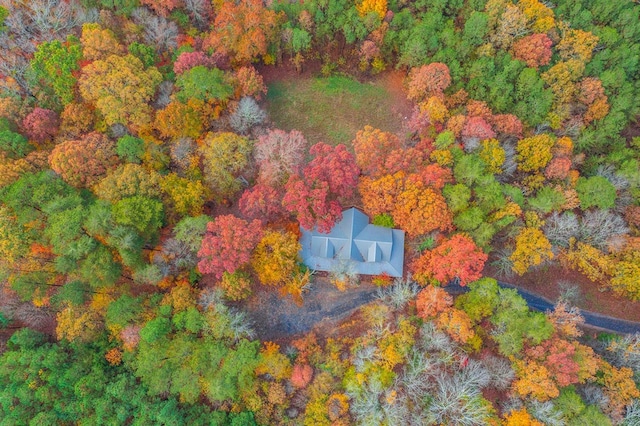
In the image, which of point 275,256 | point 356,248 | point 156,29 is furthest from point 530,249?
point 156,29

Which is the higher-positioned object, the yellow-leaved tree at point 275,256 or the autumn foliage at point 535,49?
the autumn foliage at point 535,49

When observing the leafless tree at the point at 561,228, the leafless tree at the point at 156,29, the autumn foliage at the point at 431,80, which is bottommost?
the leafless tree at the point at 561,228

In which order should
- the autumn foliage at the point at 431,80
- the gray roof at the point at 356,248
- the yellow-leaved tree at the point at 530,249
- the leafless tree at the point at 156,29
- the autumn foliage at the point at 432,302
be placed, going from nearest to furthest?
the autumn foliage at the point at 432,302 < the yellow-leaved tree at the point at 530,249 < the gray roof at the point at 356,248 < the autumn foliage at the point at 431,80 < the leafless tree at the point at 156,29

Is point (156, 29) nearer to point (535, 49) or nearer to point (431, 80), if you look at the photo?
point (431, 80)

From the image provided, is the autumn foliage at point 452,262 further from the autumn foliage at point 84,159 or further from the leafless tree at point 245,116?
the autumn foliage at point 84,159

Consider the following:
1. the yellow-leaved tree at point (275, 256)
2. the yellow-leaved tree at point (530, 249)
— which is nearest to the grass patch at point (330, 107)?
the yellow-leaved tree at point (275, 256)

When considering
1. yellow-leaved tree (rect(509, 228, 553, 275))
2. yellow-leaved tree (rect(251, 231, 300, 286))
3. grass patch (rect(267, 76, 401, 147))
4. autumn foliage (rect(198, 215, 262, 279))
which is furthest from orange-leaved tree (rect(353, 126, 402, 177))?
yellow-leaved tree (rect(509, 228, 553, 275))

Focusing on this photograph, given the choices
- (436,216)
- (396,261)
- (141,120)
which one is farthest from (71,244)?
(436,216)

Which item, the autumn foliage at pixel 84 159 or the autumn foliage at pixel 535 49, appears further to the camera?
the autumn foliage at pixel 535 49
